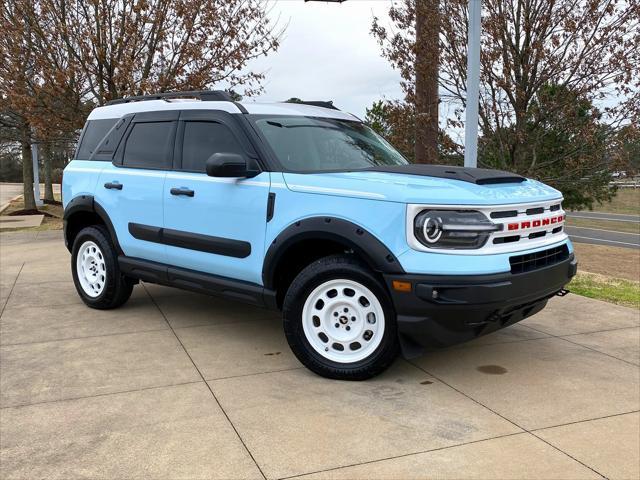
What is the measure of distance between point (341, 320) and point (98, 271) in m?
3.01

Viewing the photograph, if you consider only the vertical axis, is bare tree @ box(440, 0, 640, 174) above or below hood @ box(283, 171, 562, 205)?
above

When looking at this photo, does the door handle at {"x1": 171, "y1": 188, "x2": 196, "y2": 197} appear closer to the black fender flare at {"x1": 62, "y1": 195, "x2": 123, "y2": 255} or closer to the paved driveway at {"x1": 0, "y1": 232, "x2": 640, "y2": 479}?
the black fender flare at {"x1": 62, "y1": 195, "x2": 123, "y2": 255}

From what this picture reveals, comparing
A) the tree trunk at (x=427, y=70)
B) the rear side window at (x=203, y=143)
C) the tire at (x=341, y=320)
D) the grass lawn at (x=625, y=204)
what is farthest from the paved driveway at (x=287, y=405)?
the grass lawn at (x=625, y=204)

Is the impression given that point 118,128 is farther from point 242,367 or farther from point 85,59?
point 85,59

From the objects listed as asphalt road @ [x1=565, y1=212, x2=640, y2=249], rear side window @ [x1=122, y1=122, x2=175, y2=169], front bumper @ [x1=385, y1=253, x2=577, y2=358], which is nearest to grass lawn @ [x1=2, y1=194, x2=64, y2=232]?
rear side window @ [x1=122, y1=122, x2=175, y2=169]

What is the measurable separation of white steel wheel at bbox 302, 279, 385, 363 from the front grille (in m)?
0.93

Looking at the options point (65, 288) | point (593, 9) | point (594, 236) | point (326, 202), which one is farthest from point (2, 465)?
point (594, 236)

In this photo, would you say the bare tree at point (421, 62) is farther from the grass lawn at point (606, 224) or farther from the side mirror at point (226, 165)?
the grass lawn at point (606, 224)

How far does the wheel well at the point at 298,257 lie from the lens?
4.25m

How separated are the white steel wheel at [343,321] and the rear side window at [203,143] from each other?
1.38 m

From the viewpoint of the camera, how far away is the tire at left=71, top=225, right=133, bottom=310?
19.1ft

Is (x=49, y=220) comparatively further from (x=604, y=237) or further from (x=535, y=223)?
(x=604, y=237)

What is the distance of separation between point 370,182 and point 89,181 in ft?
10.9

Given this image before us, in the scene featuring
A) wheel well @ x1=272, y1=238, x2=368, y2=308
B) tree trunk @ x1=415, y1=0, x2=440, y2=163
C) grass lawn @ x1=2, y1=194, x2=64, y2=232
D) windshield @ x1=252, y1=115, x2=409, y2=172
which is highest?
tree trunk @ x1=415, y1=0, x2=440, y2=163
